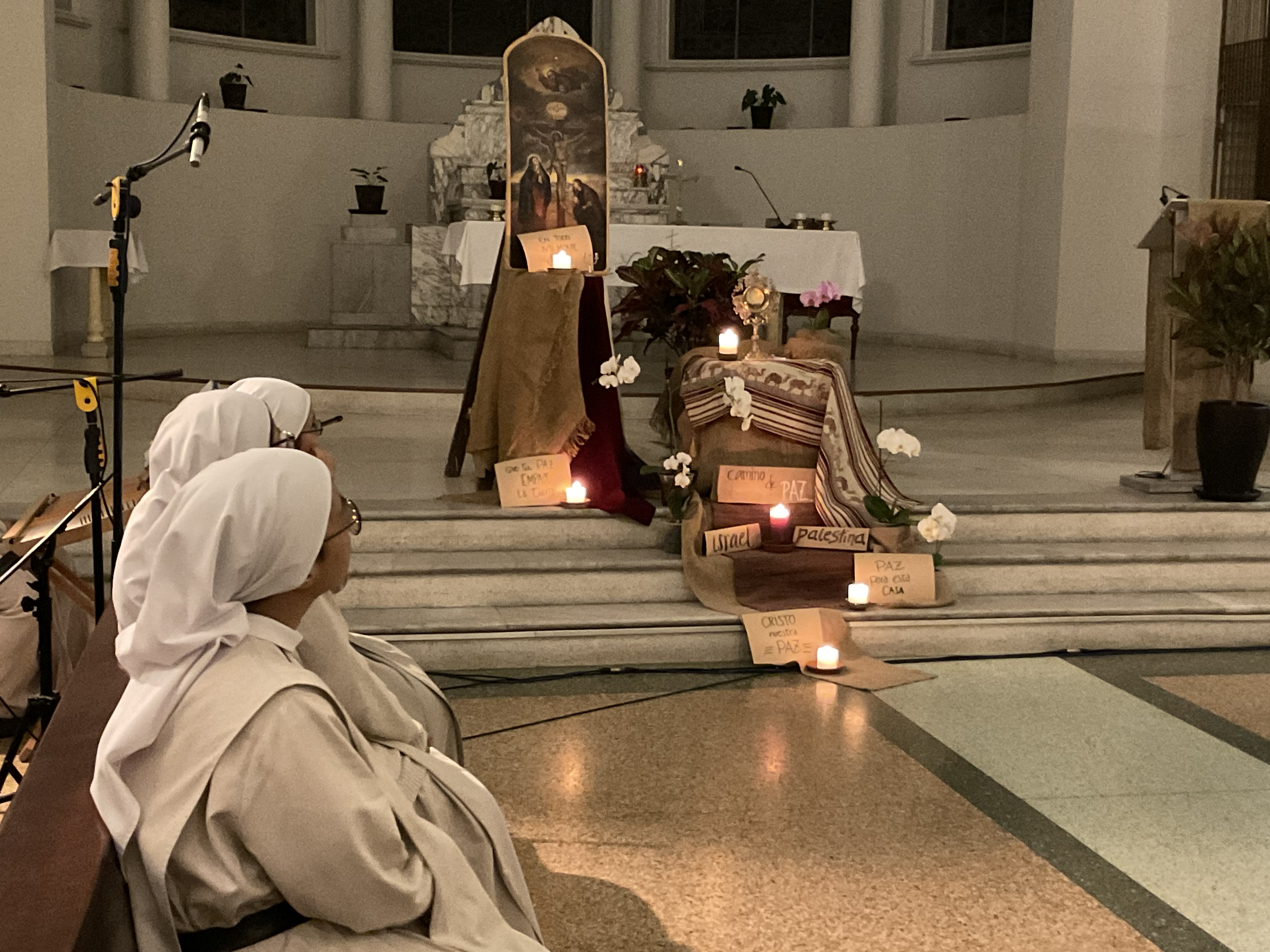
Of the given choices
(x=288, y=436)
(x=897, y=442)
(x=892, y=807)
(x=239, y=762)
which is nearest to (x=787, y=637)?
(x=897, y=442)

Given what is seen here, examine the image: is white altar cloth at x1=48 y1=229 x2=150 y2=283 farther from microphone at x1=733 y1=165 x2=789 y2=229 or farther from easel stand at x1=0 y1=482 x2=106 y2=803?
easel stand at x1=0 y1=482 x2=106 y2=803

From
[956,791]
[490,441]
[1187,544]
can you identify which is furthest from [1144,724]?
[490,441]

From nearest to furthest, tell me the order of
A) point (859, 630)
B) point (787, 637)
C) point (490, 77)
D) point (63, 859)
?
1. point (63, 859)
2. point (787, 637)
3. point (859, 630)
4. point (490, 77)

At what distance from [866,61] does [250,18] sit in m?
5.95

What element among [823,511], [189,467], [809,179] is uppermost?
[809,179]

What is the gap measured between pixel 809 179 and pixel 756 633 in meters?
9.80

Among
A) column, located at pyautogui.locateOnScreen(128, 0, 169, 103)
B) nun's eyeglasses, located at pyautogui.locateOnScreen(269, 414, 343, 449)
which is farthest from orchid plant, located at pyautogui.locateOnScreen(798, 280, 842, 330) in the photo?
column, located at pyautogui.locateOnScreen(128, 0, 169, 103)

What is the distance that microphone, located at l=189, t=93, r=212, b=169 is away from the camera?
2920 mm

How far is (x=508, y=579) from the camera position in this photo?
5.28m

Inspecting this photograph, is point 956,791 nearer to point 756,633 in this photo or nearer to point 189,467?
point 756,633

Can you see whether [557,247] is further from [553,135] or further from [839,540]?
[839,540]

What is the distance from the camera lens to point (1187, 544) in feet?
19.4

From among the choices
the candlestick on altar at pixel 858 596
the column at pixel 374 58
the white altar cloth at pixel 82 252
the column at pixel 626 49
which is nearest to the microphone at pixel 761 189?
the column at pixel 626 49

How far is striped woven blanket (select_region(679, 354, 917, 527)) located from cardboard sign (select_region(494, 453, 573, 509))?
56 centimetres
